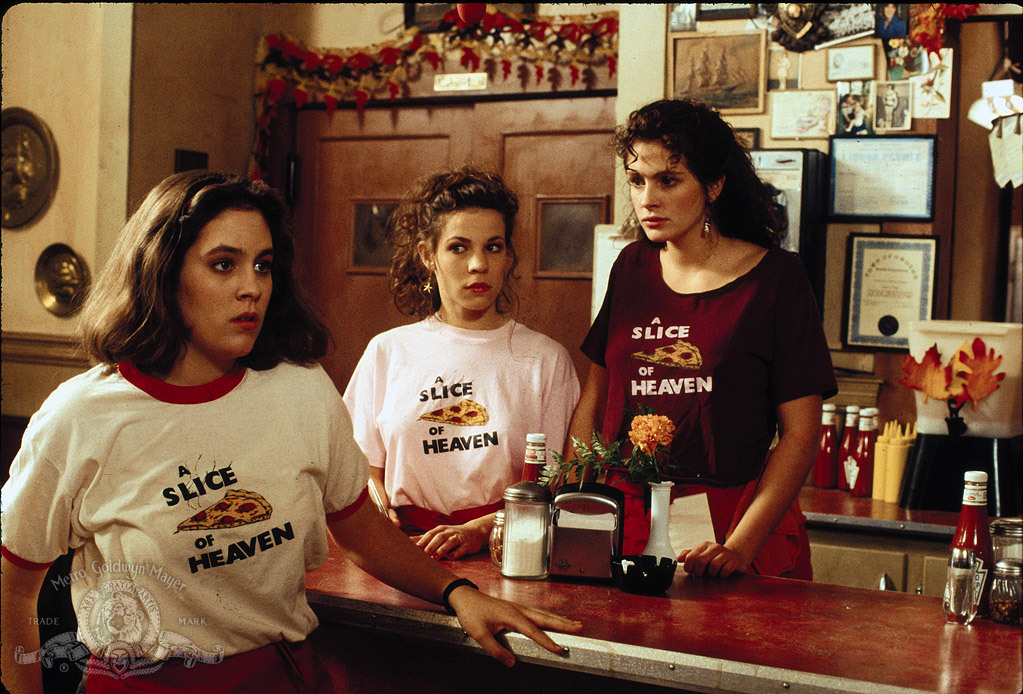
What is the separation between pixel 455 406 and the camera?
1.94 m

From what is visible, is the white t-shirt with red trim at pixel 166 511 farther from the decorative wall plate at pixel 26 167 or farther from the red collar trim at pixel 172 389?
the decorative wall plate at pixel 26 167

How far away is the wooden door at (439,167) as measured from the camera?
370cm

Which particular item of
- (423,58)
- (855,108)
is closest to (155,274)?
(855,108)

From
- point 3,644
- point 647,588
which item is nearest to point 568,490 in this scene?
point 647,588

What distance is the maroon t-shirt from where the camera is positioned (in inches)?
68.4

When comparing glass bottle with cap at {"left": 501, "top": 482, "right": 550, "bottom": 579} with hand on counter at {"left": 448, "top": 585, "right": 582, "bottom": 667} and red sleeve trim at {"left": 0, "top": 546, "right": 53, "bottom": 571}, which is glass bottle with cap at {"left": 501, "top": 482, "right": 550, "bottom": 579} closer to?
hand on counter at {"left": 448, "top": 585, "right": 582, "bottom": 667}

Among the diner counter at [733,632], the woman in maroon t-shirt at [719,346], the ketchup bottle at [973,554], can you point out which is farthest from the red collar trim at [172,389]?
the ketchup bottle at [973,554]

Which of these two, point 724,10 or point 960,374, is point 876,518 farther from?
point 724,10

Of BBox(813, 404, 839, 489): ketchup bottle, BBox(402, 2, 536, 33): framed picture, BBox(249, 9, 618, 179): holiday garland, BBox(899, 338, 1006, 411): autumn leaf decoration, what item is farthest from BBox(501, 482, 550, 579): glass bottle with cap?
BBox(402, 2, 536, 33): framed picture

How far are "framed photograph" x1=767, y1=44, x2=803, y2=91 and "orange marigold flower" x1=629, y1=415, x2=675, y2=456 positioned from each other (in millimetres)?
1958

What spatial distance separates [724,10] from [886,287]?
1.06 m

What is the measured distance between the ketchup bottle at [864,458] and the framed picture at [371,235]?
2060mm

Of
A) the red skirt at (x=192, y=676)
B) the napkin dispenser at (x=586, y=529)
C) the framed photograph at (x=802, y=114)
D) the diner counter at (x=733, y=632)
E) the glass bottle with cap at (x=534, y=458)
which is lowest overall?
the red skirt at (x=192, y=676)

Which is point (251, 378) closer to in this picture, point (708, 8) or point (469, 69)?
point (708, 8)
